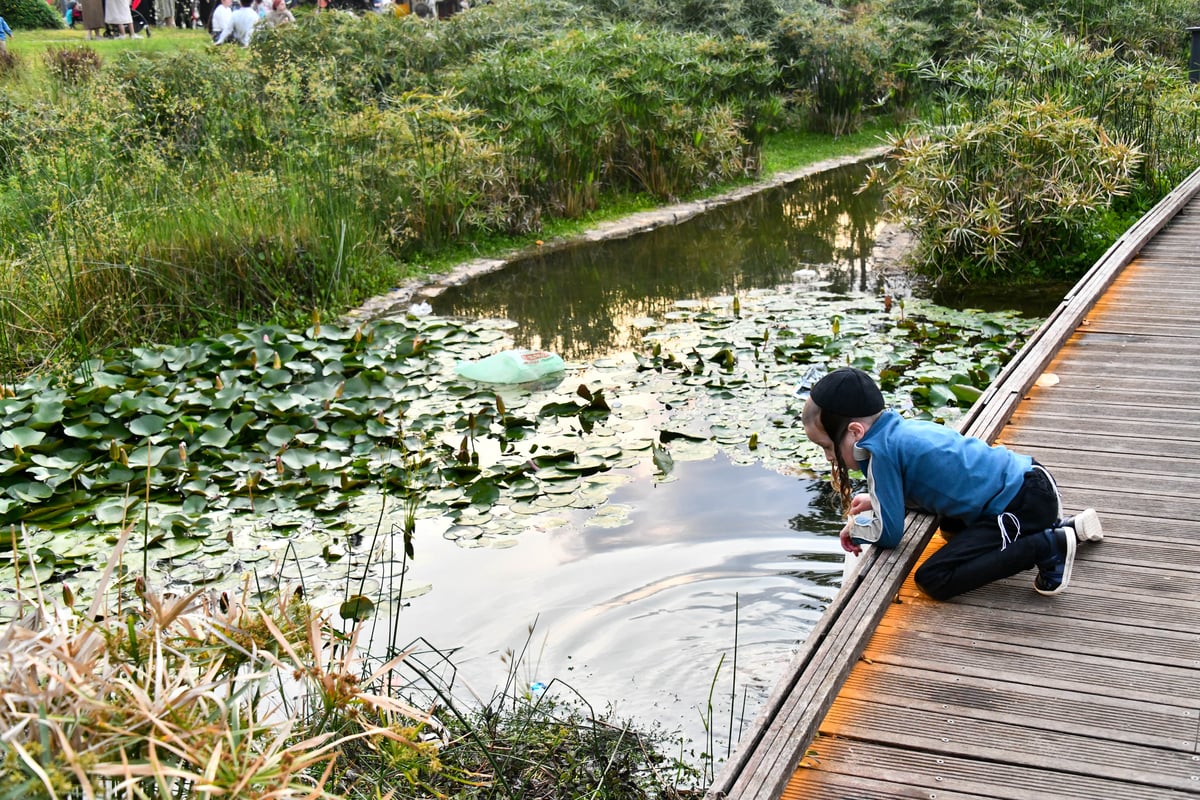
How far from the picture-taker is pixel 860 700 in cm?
213

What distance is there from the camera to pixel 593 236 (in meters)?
8.89

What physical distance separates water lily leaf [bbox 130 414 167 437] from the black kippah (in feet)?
9.94

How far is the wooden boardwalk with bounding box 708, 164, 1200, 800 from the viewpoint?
1892 mm

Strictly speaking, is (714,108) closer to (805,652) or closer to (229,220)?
(229,220)

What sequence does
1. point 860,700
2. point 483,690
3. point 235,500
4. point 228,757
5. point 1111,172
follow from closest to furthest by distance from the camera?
point 228,757
point 860,700
point 483,690
point 235,500
point 1111,172

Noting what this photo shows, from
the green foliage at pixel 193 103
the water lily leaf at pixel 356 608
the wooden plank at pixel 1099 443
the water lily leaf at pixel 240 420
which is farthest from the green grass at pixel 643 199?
the wooden plank at pixel 1099 443

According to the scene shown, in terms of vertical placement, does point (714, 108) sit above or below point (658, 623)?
above

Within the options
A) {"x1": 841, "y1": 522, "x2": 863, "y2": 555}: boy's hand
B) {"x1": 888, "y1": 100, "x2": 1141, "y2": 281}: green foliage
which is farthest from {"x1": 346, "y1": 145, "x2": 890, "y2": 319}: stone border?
{"x1": 841, "y1": 522, "x2": 863, "y2": 555}: boy's hand

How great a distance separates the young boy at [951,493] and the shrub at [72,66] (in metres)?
9.50

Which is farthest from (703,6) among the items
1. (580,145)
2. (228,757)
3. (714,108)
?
(228,757)

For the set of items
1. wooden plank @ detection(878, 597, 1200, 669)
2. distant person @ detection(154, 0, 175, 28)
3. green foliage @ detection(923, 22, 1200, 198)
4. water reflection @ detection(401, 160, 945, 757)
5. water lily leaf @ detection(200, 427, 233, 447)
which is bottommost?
water reflection @ detection(401, 160, 945, 757)

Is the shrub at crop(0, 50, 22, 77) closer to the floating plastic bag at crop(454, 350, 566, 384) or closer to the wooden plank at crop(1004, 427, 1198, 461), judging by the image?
the floating plastic bag at crop(454, 350, 566, 384)

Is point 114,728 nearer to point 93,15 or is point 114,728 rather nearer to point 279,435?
point 279,435

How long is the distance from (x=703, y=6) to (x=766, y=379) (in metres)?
11.2
